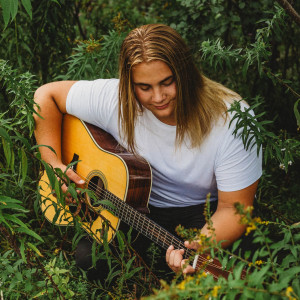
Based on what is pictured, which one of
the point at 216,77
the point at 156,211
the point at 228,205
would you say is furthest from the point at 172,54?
the point at 216,77

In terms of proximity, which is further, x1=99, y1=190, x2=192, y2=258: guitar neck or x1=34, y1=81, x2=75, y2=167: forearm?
x1=34, y1=81, x2=75, y2=167: forearm

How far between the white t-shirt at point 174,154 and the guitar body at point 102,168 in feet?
0.24

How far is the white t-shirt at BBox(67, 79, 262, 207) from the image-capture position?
1.94 metres

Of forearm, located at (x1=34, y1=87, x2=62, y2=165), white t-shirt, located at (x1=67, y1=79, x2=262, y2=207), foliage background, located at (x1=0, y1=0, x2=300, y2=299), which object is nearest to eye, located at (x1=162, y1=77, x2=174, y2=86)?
white t-shirt, located at (x1=67, y1=79, x2=262, y2=207)

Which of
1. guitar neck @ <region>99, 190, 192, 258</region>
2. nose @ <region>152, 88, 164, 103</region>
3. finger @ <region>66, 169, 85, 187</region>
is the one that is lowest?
guitar neck @ <region>99, 190, 192, 258</region>

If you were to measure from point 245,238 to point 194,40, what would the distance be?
1.59 m

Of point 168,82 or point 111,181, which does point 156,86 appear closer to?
point 168,82

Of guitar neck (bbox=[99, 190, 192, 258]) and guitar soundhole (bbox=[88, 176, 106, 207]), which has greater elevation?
guitar soundhole (bbox=[88, 176, 106, 207])

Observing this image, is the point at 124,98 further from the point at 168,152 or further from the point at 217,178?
the point at 217,178

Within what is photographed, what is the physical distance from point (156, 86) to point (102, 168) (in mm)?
603

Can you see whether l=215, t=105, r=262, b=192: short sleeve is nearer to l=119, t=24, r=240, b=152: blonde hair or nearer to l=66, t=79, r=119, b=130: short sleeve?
l=119, t=24, r=240, b=152: blonde hair

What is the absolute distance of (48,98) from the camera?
2.41 meters

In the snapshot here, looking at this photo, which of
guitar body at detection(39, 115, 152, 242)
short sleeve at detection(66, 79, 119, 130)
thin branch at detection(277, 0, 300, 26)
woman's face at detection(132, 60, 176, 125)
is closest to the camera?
thin branch at detection(277, 0, 300, 26)

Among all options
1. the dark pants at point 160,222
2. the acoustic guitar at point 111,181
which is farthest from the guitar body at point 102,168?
the dark pants at point 160,222
